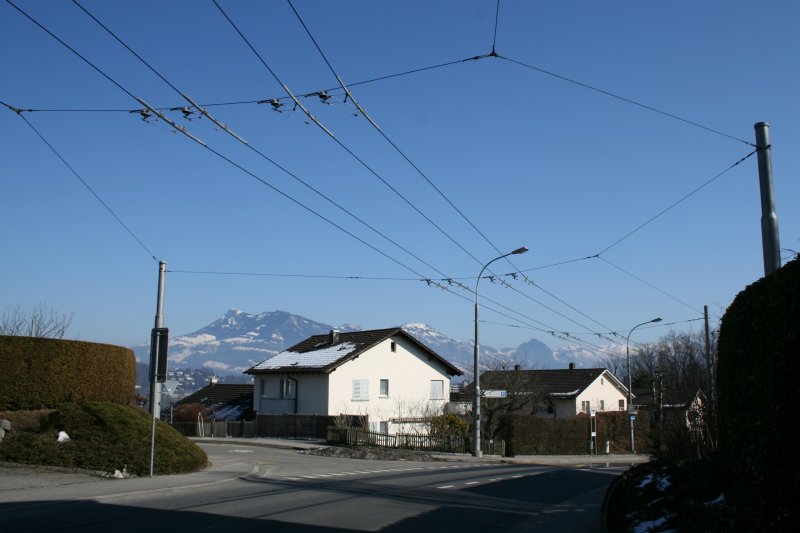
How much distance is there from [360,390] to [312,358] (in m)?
3.80

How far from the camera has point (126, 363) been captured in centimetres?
2458

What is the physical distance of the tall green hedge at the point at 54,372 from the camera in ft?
65.7

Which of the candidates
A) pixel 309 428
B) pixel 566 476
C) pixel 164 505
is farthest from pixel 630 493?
pixel 309 428

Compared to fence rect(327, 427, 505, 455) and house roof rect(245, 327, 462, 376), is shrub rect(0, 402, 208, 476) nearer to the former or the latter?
fence rect(327, 427, 505, 455)

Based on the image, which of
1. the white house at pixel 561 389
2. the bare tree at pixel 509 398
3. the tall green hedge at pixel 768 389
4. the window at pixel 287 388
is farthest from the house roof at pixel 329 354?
the tall green hedge at pixel 768 389

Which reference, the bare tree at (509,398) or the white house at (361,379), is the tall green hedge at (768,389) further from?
the bare tree at (509,398)

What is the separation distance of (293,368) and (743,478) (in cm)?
3856

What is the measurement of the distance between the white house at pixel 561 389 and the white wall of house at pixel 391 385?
2497 mm

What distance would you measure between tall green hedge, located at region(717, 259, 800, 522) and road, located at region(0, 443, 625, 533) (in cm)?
387

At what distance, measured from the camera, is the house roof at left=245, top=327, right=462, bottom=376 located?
45.0m

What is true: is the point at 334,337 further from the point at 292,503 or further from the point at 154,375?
the point at 292,503

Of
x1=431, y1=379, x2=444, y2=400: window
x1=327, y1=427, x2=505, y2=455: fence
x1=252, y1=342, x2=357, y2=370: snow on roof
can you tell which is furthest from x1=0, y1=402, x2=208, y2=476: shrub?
x1=431, y1=379, x2=444, y2=400: window

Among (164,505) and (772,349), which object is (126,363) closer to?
(164,505)

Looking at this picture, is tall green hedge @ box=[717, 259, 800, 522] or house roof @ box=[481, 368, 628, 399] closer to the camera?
tall green hedge @ box=[717, 259, 800, 522]
